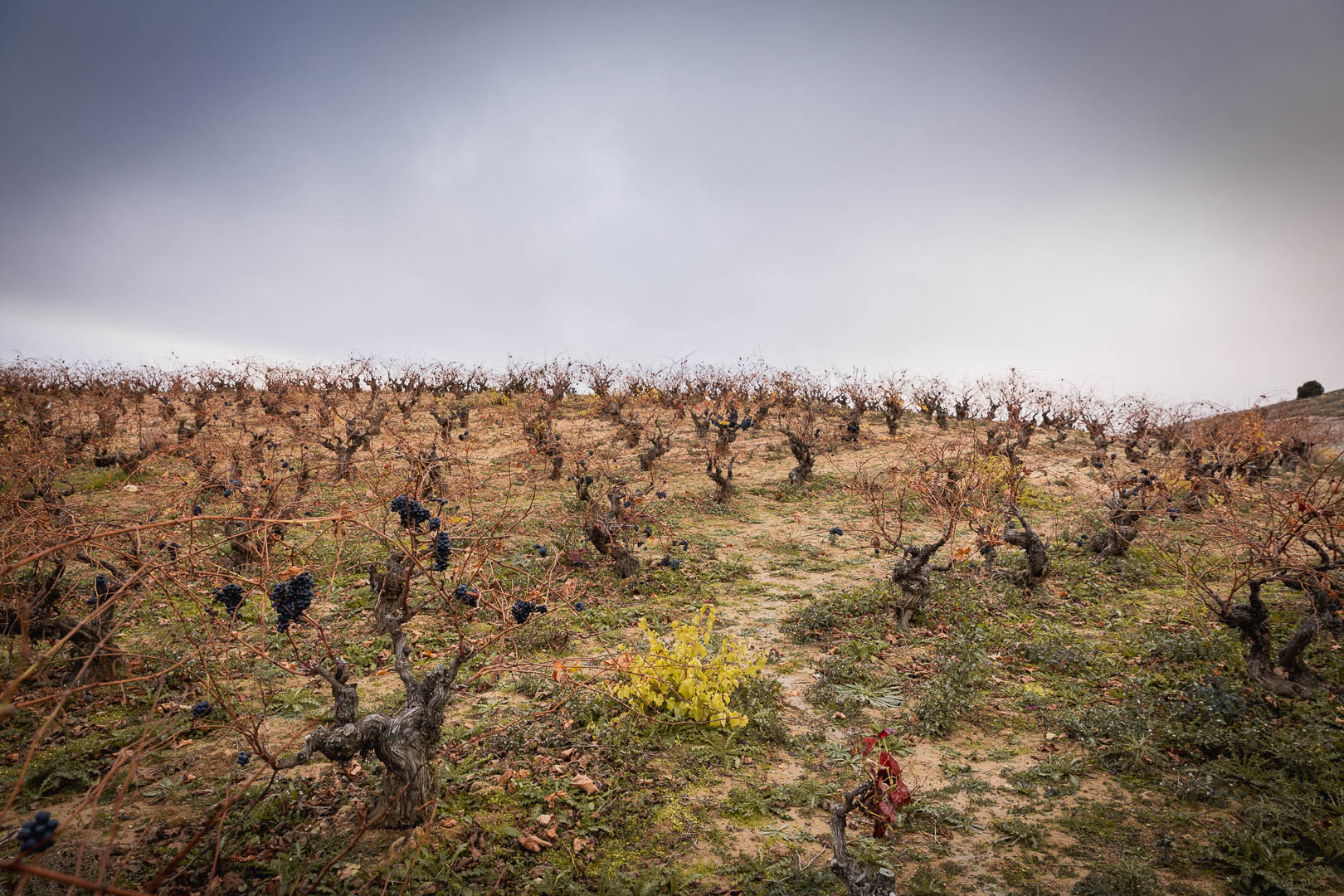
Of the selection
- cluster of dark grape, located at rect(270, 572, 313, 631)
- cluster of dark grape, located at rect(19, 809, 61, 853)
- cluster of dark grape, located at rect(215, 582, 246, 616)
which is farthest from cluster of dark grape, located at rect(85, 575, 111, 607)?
cluster of dark grape, located at rect(19, 809, 61, 853)

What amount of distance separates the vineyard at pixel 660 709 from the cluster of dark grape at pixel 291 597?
0.15 feet

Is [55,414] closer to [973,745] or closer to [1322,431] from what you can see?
[973,745]

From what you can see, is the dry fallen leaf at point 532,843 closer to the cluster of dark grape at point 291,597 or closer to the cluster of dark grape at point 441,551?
the cluster of dark grape at point 441,551

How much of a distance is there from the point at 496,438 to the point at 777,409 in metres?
12.3

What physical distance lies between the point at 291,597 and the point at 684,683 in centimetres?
357

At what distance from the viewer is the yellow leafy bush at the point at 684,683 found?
6199 mm

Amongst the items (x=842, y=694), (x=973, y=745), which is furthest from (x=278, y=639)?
(x=973, y=745)

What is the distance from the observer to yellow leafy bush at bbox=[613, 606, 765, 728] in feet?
20.3

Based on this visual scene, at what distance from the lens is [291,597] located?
4234 mm

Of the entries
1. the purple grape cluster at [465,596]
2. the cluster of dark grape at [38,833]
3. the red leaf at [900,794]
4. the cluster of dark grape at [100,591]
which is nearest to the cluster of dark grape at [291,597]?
the purple grape cluster at [465,596]

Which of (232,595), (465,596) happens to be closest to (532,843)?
(465,596)

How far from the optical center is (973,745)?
19.9 ft

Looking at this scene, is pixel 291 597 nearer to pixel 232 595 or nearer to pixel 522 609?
pixel 232 595

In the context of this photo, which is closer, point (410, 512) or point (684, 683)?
point (410, 512)
